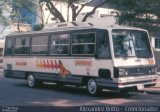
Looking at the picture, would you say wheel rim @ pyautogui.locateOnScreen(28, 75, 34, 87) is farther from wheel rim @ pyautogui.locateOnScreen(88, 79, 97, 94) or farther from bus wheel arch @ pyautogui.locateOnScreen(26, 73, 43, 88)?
wheel rim @ pyautogui.locateOnScreen(88, 79, 97, 94)

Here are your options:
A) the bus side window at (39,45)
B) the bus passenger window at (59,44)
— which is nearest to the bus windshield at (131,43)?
the bus passenger window at (59,44)

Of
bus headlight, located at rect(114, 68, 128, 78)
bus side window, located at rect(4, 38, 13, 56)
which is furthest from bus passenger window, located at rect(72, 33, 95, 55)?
bus side window, located at rect(4, 38, 13, 56)

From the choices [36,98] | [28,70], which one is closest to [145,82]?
[36,98]

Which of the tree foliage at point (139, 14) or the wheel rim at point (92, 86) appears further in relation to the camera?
the tree foliage at point (139, 14)

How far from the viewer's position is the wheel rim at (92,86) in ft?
53.5

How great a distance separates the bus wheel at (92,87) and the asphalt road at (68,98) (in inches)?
9.2

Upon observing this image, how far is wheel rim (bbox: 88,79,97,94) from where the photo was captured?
1631 cm

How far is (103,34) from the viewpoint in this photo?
16.1 m

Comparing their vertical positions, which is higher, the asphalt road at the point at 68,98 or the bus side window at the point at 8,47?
the bus side window at the point at 8,47

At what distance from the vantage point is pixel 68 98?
52.1ft

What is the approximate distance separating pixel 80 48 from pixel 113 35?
1827 millimetres

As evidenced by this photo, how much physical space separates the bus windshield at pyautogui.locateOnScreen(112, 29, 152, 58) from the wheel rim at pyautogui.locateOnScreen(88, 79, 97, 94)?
1.58m

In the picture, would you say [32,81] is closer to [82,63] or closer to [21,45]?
[21,45]

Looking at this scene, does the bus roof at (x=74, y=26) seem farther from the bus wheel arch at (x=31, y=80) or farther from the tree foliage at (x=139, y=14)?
the tree foliage at (x=139, y=14)
